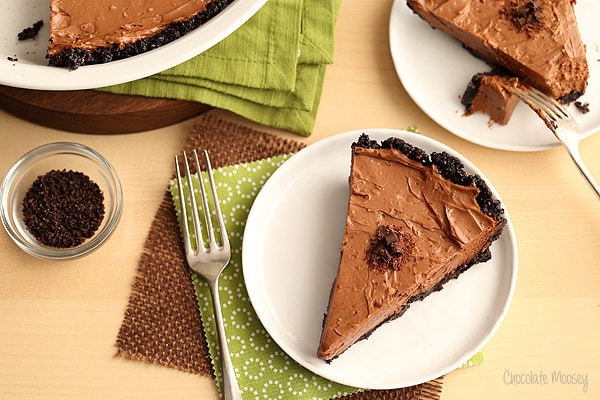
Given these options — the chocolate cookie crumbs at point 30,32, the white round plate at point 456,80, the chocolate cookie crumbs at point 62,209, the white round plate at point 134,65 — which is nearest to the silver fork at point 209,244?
the chocolate cookie crumbs at point 62,209

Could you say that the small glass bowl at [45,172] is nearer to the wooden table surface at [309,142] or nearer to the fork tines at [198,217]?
the wooden table surface at [309,142]

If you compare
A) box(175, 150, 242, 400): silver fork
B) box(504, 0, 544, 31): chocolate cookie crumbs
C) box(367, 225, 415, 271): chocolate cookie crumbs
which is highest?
box(504, 0, 544, 31): chocolate cookie crumbs

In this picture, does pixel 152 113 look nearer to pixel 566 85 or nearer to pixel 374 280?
pixel 374 280

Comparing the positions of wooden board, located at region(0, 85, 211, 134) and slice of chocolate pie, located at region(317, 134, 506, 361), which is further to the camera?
wooden board, located at region(0, 85, 211, 134)

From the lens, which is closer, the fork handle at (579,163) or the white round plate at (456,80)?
the fork handle at (579,163)

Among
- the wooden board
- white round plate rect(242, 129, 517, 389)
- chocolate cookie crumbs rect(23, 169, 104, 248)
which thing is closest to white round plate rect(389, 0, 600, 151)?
white round plate rect(242, 129, 517, 389)

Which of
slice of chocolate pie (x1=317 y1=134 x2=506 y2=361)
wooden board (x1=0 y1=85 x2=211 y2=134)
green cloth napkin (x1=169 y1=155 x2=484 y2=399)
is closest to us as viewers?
slice of chocolate pie (x1=317 y1=134 x2=506 y2=361)

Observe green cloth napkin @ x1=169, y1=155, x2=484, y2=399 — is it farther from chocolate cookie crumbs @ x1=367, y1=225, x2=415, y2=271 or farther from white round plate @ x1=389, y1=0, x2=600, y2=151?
white round plate @ x1=389, y1=0, x2=600, y2=151

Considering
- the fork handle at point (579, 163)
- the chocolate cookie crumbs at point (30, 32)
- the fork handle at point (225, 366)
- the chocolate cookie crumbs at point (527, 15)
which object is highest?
the chocolate cookie crumbs at point (527, 15)

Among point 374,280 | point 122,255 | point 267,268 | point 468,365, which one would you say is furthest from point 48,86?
point 468,365
